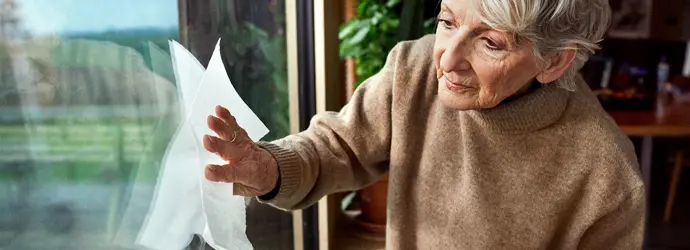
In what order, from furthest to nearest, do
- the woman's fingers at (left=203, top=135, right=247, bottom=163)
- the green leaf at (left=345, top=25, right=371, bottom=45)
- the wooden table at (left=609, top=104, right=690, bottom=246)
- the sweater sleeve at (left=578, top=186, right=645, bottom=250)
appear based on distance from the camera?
Answer: the wooden table at (left=609, top=104, right=690, bottom=246), the green leaf at (left=345, top=25, right=371, bottom=45), the sweater sleeve at (left=578, top=186, right=645, bottom=250), the woman's fingers at (left=203, top=135, right=247, bottom=163)

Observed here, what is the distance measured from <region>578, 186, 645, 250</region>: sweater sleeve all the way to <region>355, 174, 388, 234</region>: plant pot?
51.9 inches

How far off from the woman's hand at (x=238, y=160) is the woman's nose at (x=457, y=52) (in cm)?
27

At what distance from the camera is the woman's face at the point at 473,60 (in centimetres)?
91

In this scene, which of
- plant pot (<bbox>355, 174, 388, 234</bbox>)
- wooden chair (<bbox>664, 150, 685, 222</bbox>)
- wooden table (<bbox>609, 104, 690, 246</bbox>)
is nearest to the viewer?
plant pot (<bbox>355, 174, 388, 234</bbox>)

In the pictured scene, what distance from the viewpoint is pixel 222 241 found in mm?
826

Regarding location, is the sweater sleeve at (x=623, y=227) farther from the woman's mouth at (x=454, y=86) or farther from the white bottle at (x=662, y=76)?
the white bottle at (x=662, y=76)

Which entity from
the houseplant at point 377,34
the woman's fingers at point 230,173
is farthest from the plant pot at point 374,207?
the woman's fingers at point 230,173

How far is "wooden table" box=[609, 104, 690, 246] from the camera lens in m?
2.83

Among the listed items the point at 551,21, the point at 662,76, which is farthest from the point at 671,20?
the point at 551,21

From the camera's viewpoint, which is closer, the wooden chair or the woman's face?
the woman's face

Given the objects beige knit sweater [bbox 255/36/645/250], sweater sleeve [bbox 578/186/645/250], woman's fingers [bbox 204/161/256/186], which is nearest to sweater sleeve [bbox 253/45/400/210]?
beige knit sweater [bbox 255/36/645/250]

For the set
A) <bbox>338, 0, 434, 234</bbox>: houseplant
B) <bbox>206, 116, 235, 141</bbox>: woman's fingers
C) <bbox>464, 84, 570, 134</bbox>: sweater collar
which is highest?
Result: <bbox>206, 116, 235, 141</bbox>: woman's fingers

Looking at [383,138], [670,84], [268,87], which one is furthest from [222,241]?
[670,84]

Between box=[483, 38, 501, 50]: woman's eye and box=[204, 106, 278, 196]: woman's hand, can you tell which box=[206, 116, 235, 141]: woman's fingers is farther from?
box=[483, 38, 501, 50]: woman's eye
